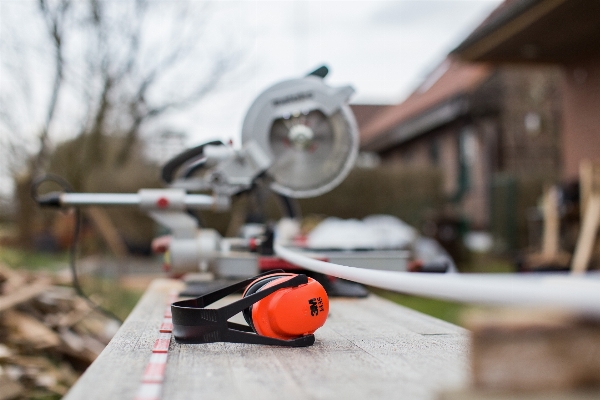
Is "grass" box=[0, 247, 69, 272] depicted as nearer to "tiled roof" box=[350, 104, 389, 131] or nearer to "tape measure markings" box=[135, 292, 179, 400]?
"tape measure markings" box=[135, 292, 179, 400]

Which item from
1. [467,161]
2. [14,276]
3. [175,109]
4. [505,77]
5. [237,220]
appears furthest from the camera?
[467,161]

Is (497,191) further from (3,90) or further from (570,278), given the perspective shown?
(570,278)

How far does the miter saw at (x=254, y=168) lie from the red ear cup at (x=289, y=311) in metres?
1.29

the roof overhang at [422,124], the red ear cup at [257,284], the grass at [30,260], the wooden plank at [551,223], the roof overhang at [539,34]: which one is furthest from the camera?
the roof overhang at [422,124]

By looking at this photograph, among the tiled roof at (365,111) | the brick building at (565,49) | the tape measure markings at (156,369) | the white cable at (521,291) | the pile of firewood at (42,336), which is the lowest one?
the pile of firewood at (42,336)

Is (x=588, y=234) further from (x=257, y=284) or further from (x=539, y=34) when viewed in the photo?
(x=257, y=284)

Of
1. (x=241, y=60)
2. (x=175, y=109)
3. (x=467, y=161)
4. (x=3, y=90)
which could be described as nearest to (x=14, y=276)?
(x=3, y=90)

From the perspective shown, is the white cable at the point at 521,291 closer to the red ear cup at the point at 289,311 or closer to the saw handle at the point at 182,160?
the red ear cup at the point at 289,311

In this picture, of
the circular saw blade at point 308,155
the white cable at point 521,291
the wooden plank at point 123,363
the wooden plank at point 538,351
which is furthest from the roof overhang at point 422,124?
the wooden plank at point 538,351

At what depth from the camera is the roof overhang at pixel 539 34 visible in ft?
23.4

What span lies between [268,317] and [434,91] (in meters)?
20.6

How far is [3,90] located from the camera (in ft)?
26.5

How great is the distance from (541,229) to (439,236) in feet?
6.91

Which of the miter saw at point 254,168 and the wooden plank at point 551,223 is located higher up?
the miter saw at point 254,168
